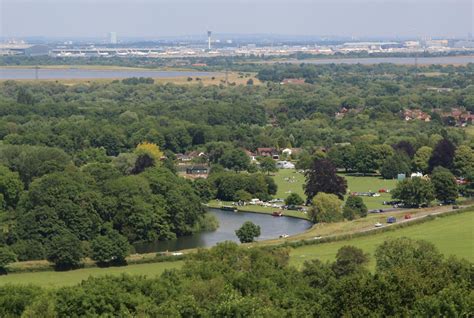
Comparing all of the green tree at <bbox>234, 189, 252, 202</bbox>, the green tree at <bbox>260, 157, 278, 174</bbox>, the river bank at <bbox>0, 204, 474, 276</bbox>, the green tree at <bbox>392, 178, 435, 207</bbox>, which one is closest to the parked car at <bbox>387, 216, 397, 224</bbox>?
the river bank at <bbox>0, 204, 474, 276</bbox>

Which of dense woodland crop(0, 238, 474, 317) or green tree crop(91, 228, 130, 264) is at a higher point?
dense woodland crop(0, 238, 474, 317)

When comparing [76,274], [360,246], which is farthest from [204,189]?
[76,274]

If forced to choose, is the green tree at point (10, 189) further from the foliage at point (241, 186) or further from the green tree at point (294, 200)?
the green tree at point (294, 200)

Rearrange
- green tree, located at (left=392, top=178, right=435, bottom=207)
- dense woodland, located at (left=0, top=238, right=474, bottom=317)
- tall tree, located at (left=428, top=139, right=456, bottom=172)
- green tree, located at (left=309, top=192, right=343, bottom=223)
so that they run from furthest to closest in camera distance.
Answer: tall tree, located at (left=428, top=139, right=456, bottom=172) < green tree, located at (left=392, top=178, right=435, bottom=207) < green tree, located at (left=309, top=192, right=343, bottom=223) < dense woodland, located at (left=0, top=238, right=474, bottom=317)

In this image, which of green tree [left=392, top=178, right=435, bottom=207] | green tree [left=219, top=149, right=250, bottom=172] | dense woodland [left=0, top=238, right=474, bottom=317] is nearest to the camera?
dense woodland [left=0, top=238, right=474, bottom=317]

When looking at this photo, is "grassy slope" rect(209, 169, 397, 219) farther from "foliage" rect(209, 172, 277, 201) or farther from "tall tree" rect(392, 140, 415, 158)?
"tall tree" rect(392, 140, 415, 158)

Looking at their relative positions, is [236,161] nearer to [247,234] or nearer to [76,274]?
[247,234]
